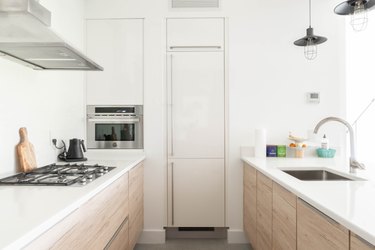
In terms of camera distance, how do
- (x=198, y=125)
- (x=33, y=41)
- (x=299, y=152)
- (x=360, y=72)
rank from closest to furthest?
(x=33, y=41) → (x=299, y=152) → (x=198, y=125) → (x=360, y=72)

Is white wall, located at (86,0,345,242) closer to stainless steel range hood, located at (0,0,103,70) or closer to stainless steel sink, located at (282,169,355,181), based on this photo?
stainless steel sink, located at (282,169,355,181)

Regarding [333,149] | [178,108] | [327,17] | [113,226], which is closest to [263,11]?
[327,17]

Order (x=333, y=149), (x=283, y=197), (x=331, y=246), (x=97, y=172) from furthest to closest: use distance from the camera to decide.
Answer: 1. (x=333, y=149)
2. (x=97, y=172)
3. (x=283, y=197)
4. (x=331, y=246)

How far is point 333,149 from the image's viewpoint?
2.60 meters

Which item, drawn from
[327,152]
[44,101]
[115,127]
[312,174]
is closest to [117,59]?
[115,127]

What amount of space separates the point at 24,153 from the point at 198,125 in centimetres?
154

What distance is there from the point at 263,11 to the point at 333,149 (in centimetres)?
158

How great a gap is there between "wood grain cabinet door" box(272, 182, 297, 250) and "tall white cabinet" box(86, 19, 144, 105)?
1661 mm

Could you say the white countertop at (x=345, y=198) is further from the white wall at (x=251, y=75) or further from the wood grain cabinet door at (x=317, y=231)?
the white wall at (x=251, y=75)

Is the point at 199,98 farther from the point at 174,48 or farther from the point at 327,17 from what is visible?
the point at 327,17

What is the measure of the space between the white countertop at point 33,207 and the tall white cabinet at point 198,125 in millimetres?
1327

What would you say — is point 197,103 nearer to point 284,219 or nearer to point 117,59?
point 117,59

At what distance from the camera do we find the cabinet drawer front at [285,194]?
136 cm

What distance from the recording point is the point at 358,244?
811 mm
